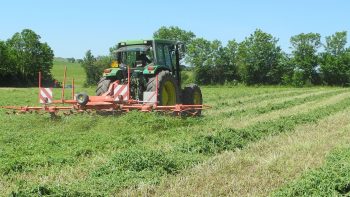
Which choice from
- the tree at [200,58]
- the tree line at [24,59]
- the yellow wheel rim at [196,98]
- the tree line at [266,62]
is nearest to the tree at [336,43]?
the tree line at [266,62]

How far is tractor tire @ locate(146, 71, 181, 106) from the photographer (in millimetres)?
12102

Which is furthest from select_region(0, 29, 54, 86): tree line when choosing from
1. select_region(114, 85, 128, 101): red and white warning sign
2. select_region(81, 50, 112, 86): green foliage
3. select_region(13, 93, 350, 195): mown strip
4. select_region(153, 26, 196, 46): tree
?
select_region(13, 93, 350, 195): mown strip

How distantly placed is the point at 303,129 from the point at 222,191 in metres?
5.73

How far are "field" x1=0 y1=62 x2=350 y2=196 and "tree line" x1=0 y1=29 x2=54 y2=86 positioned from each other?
4902 cm

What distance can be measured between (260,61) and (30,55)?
3120 centimetres

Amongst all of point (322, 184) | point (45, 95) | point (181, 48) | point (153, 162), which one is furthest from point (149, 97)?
point (322, 184)

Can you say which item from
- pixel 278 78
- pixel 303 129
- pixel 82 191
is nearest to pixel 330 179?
pixel 82 191

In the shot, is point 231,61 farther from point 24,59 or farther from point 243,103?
point 243,103

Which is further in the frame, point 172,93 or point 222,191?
point 172,93

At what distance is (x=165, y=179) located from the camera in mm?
5660

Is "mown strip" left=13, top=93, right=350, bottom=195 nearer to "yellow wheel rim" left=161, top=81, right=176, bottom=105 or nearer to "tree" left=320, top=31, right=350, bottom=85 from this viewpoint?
"yellow wheel rim" left=161, top=81, right=176, bottom=105

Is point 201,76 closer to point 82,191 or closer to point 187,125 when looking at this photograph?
point 187,125

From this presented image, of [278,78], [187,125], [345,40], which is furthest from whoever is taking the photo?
[345,40]

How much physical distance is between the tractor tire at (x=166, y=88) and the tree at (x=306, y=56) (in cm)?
4926
